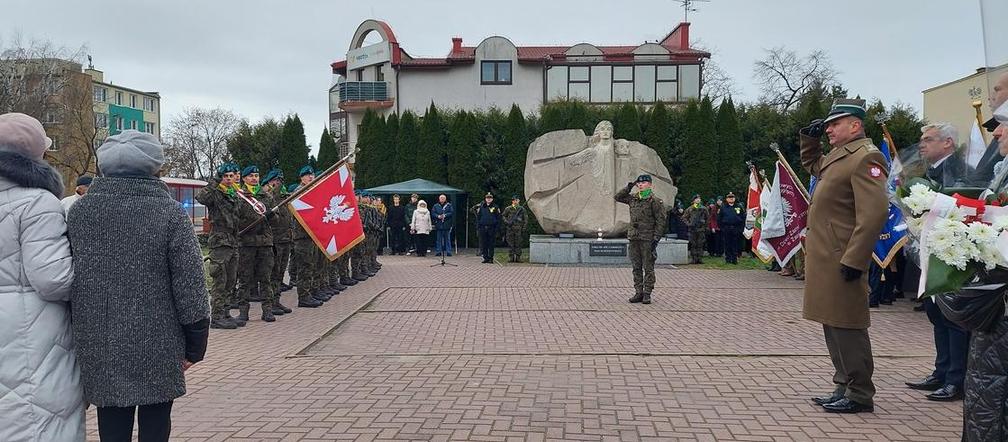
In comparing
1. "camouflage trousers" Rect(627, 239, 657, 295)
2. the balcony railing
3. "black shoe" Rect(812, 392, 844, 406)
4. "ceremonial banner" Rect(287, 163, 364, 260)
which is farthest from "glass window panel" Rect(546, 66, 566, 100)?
"black shoe" Rect(812, 392, 844, 406)

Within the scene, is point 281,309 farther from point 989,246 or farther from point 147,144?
point 989,246

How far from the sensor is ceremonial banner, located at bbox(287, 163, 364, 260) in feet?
31.8

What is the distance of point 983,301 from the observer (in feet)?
10.9

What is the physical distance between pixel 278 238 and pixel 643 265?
5.71 meters

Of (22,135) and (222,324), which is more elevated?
(22,135)

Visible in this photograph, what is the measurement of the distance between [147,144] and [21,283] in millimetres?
758

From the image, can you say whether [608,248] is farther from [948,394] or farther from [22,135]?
[22,135]

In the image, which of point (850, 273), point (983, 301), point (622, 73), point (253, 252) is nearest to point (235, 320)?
point (253, 252)

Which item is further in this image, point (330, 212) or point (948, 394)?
point (330, 212)

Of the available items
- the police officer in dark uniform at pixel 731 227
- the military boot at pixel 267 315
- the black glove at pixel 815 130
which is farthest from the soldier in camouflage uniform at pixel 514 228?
the black glove at pixel 815 130

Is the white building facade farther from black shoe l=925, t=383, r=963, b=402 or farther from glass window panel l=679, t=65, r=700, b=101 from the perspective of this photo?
black shoe l=925, t=383, r=963, b=402

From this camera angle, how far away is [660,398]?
17.2ft

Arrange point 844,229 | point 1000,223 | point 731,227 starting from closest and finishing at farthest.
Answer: point 1000,223, point 844,229, point 731,227

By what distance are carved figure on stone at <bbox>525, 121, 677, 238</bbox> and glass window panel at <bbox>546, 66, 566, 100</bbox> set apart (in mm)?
17244
